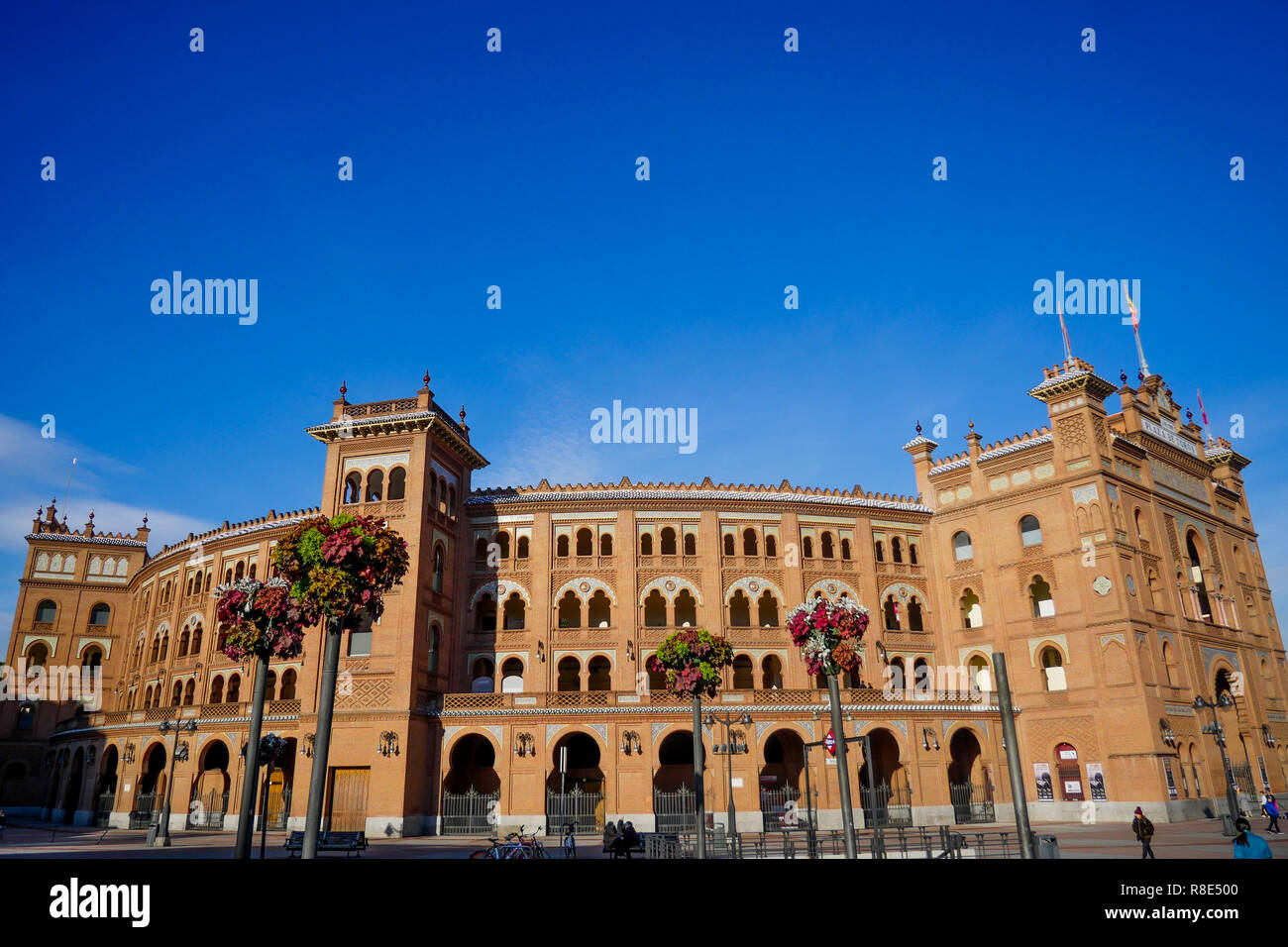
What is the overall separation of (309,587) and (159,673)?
121 ft

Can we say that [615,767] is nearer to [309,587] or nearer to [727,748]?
[727,748]

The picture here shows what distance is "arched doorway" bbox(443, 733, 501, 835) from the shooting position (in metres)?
35.9

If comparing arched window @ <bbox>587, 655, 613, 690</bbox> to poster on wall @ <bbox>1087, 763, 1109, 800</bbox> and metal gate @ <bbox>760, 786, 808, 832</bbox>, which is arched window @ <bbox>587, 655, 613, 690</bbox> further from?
poster on wall @ <bbox>1087, 763, 1109, 800</bbox>

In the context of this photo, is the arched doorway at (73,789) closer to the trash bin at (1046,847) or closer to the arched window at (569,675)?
the arched window at (569,675)

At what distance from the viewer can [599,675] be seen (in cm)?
4378

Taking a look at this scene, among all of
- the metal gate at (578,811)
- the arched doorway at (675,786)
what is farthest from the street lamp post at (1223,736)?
the metal gate at (578,811)

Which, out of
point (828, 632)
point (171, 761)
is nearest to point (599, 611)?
point (171, 761)

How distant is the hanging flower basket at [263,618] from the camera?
66.1 ft

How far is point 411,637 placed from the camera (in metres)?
36.8

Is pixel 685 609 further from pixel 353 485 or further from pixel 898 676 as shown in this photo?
pixel 353 485

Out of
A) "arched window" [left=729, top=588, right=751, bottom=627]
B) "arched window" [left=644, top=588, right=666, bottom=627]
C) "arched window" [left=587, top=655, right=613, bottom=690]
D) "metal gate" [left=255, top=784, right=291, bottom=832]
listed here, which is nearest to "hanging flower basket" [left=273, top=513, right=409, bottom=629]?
"metal gate" [left=255, top=784, right=291, bottom=832]

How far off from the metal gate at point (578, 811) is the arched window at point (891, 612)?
61.0 ft

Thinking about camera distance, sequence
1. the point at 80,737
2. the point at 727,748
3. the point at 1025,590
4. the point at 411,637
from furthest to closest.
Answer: the point at 80,737 < the point at 1025,590 < the point at 411,637 < the point at 727,748
